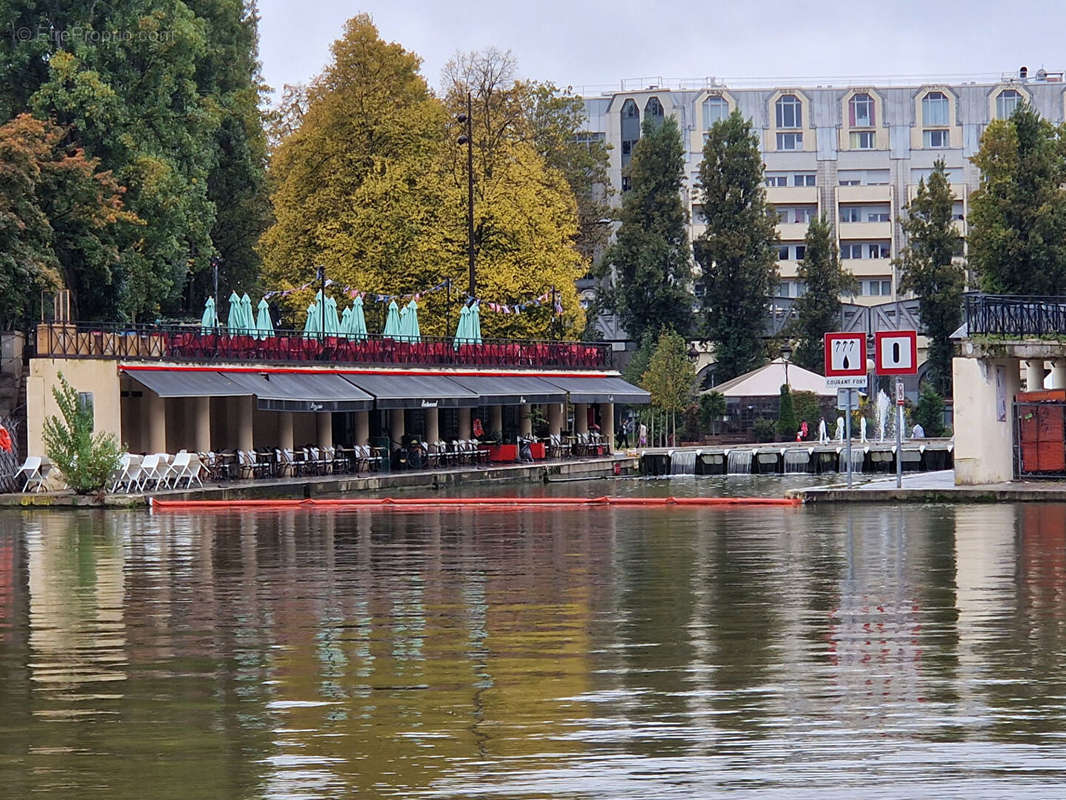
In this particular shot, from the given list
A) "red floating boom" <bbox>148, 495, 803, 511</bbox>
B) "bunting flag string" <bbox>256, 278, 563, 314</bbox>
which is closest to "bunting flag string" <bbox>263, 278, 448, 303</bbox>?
"bunting flag string" <bbox>256, 278, 563, 314</bbox>

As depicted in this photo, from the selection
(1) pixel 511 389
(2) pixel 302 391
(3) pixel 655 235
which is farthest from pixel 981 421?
(3) pixel 655 235

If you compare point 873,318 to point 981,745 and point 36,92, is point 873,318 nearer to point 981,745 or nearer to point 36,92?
point 36,92

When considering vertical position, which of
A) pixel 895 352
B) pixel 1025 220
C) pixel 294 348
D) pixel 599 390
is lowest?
pixel 895 352

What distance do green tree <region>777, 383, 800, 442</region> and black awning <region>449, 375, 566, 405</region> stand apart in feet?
54.9

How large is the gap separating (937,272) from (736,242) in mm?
9024

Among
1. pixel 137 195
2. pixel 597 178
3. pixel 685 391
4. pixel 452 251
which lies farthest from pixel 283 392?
pixel 597 178

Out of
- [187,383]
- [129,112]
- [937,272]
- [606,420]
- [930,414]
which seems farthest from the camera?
[937,272]

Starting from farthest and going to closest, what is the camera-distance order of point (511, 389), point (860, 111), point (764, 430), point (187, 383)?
point (860, 111), point (764, 430), point (511, 389), point (187, 383)

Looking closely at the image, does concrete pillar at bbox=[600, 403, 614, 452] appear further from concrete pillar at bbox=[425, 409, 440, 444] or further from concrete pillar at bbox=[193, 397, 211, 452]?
concrete pillar at bbox=[193, 397, 211, 452]

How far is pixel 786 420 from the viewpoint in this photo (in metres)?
79.6

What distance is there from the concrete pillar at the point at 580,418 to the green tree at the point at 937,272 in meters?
20.7

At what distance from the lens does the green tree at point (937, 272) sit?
84062 millimetres

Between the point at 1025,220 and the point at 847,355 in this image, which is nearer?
the point at 847,355

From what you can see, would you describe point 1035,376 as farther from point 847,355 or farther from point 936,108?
point 936,108
